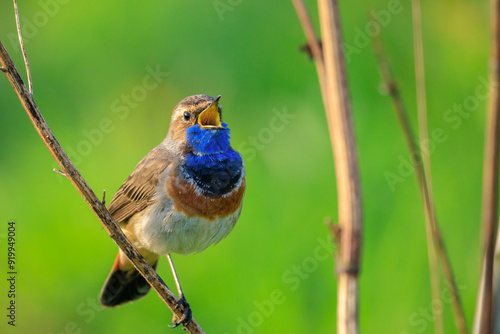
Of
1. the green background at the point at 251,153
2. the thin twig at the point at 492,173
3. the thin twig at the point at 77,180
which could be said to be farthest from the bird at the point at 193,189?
the thin twig at the point at 492,173

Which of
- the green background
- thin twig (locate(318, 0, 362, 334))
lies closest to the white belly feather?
the green background

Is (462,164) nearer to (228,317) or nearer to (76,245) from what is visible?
(228,317)

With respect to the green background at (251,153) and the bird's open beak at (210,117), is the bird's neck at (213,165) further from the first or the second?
the green background at (251,153)

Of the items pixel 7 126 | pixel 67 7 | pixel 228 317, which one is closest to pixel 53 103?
pixel 7 126

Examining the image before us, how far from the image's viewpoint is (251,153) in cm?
535

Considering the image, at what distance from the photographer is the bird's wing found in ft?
12.3

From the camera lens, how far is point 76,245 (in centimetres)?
541

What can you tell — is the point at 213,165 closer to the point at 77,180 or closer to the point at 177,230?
the point at 177,230

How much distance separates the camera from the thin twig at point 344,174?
4.49 ft

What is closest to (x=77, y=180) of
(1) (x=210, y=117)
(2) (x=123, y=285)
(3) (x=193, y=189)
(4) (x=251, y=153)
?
(3) (x=193, y=189)

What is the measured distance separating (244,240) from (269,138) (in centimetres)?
96

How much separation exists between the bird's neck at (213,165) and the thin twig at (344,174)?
2095 millimetres

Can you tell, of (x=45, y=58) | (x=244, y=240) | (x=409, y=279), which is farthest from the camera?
(x=45, y=58)

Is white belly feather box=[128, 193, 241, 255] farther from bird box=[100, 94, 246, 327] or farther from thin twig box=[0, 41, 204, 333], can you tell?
thin twig box=[0, 41, 204, 333]
